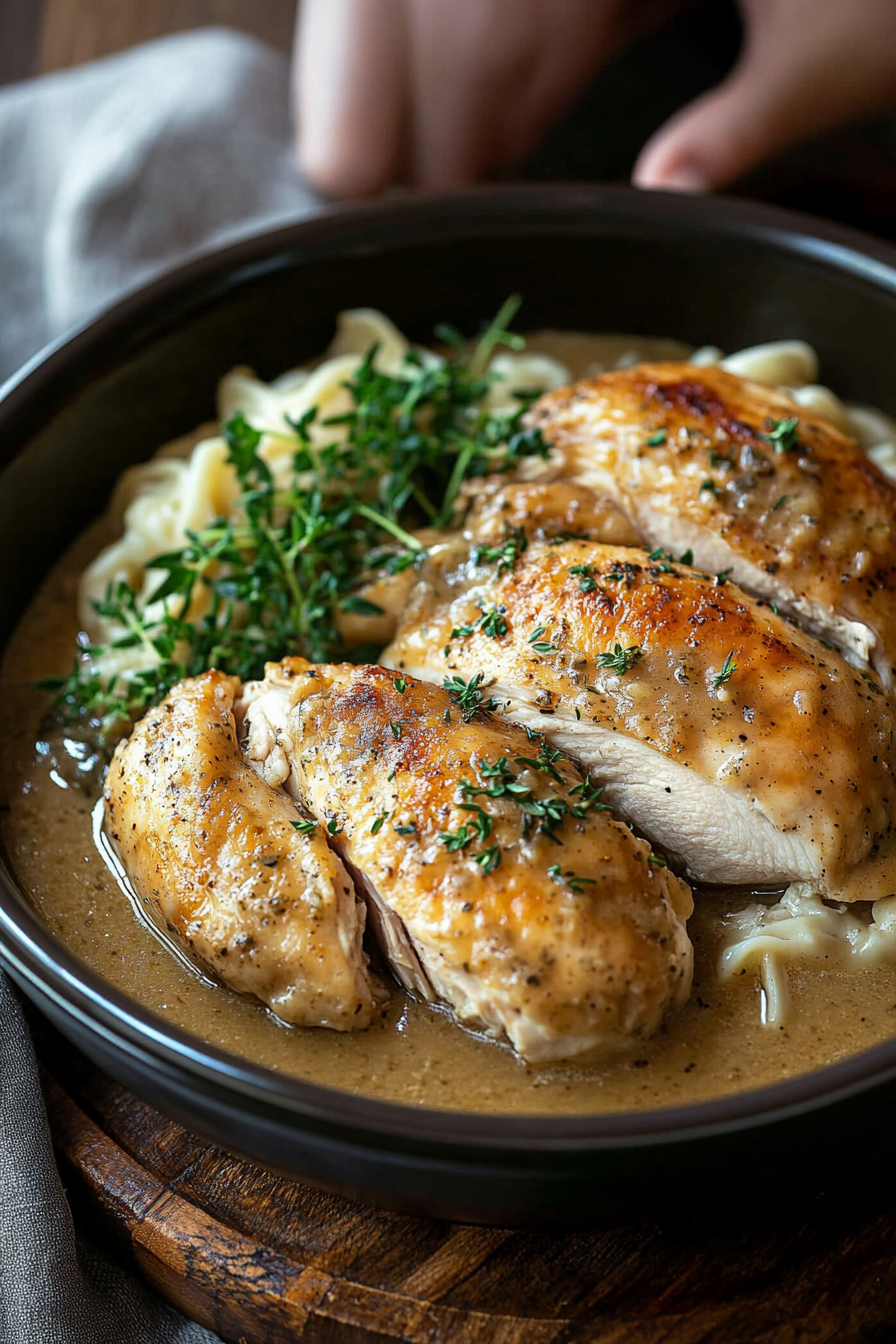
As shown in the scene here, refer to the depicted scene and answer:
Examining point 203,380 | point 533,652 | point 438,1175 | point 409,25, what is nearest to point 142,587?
point 203,380

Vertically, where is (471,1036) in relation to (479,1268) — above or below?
above

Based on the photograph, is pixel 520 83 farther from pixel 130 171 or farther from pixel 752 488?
pixel 752 488

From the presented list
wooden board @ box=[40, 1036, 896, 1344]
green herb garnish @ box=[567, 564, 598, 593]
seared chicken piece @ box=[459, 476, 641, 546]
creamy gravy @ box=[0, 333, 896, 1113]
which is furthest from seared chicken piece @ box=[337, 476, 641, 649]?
wooden board @ box=[40, 1036, 896, 1344]

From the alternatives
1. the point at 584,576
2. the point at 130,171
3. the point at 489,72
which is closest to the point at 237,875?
the point at 584,576

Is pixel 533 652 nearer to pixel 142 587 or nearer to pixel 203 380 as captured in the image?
pixel 142 587

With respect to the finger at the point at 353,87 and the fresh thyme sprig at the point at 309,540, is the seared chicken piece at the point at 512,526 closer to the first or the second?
the fresh thyme sprig at the point at 309,540

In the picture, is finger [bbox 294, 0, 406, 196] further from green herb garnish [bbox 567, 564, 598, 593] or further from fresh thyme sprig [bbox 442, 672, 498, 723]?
fresh thyme sprig [bbox 442, 672, 498, 723]
